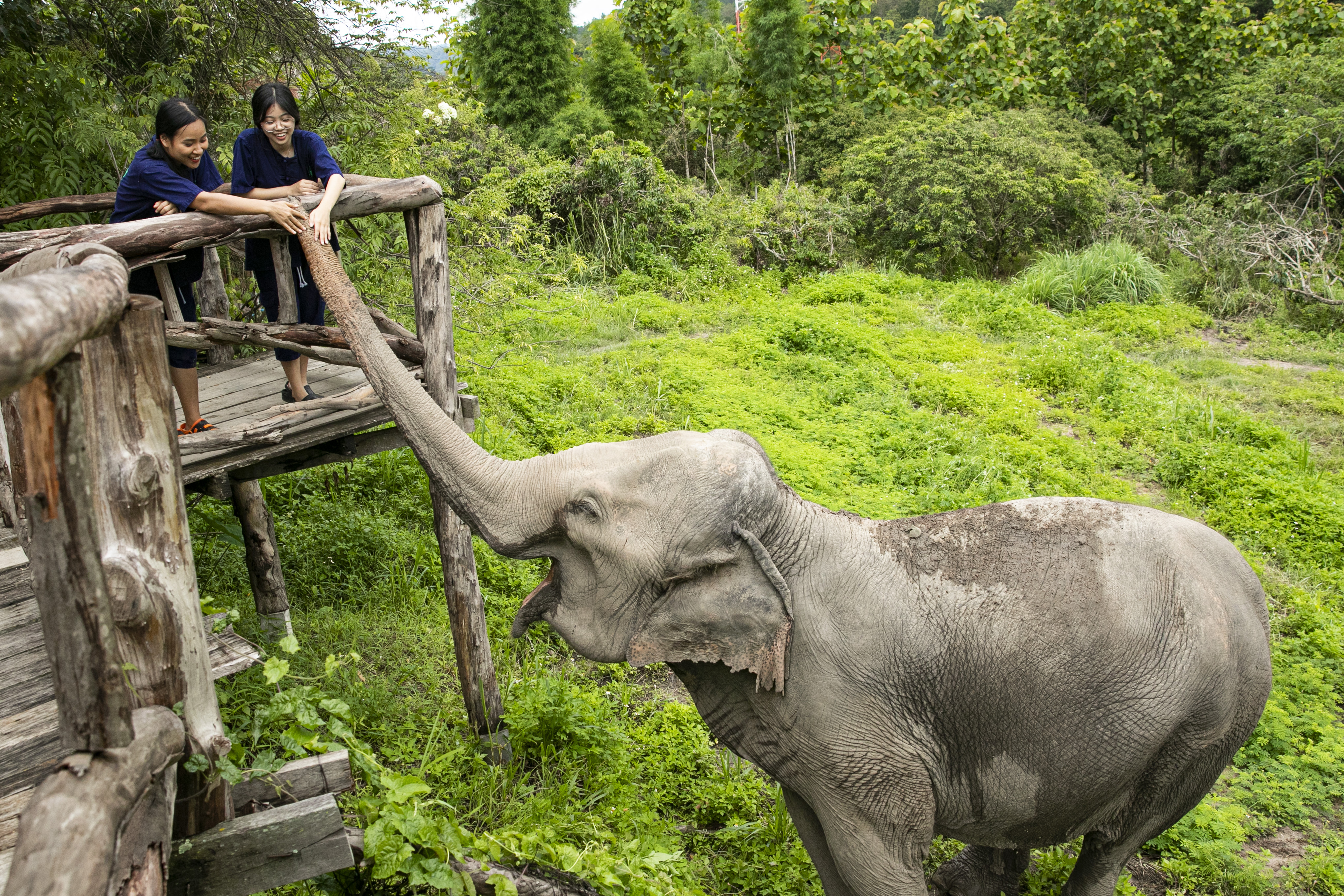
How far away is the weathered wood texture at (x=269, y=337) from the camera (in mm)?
3443

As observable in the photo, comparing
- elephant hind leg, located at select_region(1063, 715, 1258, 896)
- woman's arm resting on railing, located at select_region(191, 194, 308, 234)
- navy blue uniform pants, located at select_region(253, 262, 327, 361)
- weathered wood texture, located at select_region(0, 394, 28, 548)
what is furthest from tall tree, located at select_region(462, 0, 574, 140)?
elephant hind leg, located at select_region(1063, 715, 1258, 896)

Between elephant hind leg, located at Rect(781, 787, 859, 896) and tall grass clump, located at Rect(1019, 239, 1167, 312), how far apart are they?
9.85 metres

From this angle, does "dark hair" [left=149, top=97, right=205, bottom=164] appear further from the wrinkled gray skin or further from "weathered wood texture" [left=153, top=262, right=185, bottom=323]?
the wrinkled gray skin

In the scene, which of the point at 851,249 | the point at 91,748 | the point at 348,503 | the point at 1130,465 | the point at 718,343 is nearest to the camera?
the point at 91,748

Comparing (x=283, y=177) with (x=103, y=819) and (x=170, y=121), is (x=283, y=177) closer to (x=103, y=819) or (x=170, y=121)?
(x=170, y=121)

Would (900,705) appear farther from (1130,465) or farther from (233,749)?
(1130,465)

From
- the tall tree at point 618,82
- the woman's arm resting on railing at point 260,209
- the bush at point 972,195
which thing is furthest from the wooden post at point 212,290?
the tall tree at point 618,82

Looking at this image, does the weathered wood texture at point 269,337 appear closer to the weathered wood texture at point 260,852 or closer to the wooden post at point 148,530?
the wooden post at point 148,530

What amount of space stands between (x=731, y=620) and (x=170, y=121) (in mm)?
3132

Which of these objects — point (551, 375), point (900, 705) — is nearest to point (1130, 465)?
point (551, 375)

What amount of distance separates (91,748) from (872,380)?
8.35 m

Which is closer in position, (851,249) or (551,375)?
(551,375)

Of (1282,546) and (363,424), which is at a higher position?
(363,424)

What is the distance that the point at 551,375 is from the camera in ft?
29.5
